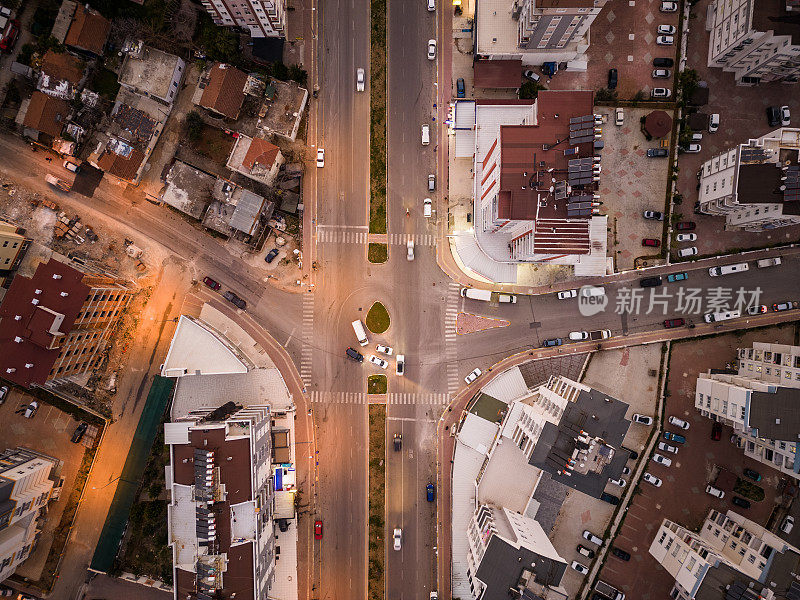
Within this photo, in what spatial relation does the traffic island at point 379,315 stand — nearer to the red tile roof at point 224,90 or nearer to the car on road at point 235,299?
the car on road at point 235,299

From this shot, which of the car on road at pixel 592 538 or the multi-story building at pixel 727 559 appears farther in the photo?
the car on road at pixel 592 538

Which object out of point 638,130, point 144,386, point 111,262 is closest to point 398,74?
point 638,130

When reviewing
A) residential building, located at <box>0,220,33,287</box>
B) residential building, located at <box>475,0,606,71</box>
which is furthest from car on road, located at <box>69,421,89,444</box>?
residential building, located at <box>475,0,606,71</box>

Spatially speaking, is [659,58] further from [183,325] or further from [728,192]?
[183,325]

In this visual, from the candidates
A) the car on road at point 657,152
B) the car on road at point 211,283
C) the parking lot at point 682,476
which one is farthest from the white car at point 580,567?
the car on road at point 211,283

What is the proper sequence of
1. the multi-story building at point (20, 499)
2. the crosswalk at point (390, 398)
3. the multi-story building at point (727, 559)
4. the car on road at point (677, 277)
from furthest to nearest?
the crosswalk at point (390, 398) < the car on road at point (677, 277) < the multi-story building at point (20, 499) < the multi-story building at point (727, 559)

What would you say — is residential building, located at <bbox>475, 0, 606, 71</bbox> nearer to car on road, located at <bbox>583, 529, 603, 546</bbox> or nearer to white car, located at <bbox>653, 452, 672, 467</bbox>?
white car, located at <bbox>653, 452, 672, 467</bbox>
